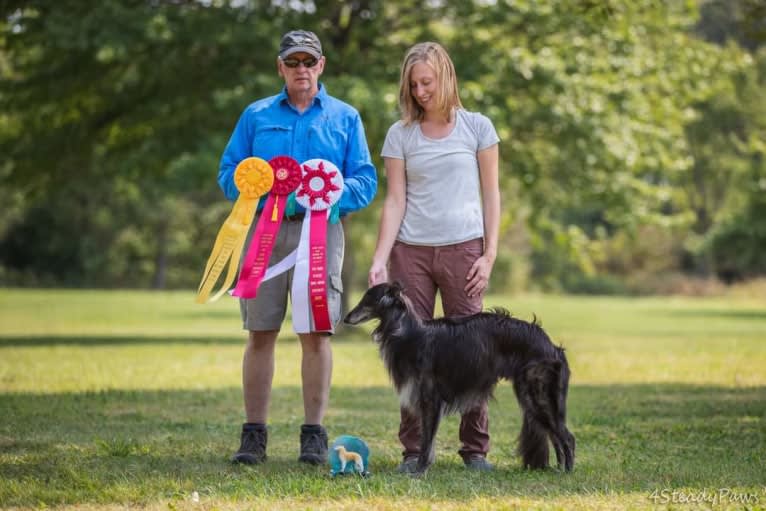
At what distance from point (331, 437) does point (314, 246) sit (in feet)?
5.94

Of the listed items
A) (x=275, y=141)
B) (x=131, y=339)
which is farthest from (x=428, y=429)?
(x=131, y=339)

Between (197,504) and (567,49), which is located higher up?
(567,49)

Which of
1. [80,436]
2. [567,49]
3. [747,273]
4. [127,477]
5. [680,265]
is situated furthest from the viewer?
[680,265]

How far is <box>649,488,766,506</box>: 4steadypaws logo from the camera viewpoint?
15.1 ft

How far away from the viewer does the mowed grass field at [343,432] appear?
15.6 ft

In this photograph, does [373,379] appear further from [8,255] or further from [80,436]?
[8,255]

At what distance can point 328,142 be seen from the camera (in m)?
5.68

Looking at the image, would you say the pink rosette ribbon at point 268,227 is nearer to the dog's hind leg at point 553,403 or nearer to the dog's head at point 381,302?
the dog's head at point 381,302

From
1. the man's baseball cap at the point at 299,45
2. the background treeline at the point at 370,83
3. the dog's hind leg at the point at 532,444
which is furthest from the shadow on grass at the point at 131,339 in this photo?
the dog's hind leg at the point at 532,444

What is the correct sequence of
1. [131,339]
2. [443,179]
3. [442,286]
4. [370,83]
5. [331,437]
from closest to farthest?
[443,179] < [442,286] < [331,437] < [370,83] < [131,339]

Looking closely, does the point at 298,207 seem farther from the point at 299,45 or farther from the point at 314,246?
the point at 299,45

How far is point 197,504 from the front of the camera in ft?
15.0

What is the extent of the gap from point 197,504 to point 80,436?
2.38 meters

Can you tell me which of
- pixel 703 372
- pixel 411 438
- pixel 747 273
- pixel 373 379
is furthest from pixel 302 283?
pixel 747 273
